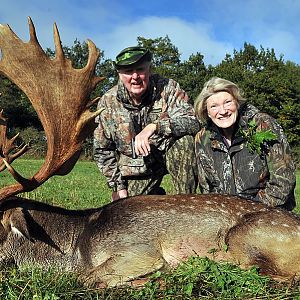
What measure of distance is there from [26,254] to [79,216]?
0.67m

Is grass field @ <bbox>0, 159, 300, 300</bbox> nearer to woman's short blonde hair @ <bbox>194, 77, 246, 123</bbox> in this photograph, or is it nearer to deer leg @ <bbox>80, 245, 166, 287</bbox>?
deer leg @ <bbox>80, 245, 166, 287</bbox>

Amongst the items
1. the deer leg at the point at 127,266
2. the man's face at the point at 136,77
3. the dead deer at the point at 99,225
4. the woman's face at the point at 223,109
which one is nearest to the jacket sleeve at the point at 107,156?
the man's face at the point at 136,77

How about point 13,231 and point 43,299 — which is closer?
point 43,299

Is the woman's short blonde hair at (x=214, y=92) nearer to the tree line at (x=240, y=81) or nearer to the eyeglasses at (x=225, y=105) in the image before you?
the eyeglasses at (x=225, y=105)

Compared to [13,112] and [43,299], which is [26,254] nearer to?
[43,299]

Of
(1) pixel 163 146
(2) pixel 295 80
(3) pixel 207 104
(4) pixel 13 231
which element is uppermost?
(2) pixel 295 80

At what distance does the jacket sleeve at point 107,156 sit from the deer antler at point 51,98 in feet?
8.80

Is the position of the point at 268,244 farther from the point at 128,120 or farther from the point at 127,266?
the point at 128,120

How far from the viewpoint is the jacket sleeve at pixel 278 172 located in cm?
616

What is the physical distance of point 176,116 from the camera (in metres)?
7.39

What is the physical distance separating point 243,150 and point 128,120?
1918 millimetres

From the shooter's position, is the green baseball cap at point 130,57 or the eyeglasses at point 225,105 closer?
the eyeglasses at point 225,105

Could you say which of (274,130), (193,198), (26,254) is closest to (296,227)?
(193,198)

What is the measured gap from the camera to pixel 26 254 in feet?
17.2
